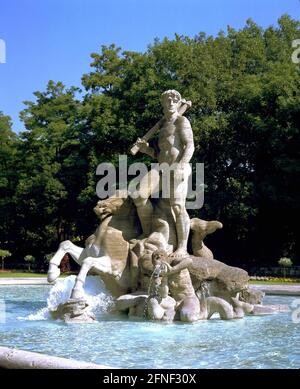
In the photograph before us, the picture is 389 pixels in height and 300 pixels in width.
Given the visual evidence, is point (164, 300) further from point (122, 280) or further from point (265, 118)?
point (265, 118)

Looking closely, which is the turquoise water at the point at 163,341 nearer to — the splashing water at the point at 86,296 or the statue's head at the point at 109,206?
the splashing water at the point at 86,296

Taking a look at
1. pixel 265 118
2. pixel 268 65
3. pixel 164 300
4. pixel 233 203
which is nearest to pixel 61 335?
pixel 164 300

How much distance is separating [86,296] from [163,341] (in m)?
3.24

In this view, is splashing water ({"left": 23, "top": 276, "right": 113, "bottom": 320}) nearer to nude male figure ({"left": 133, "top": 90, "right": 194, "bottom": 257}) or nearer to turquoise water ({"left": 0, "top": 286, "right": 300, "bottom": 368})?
turquoise water ({"left": 0, "top": 286, "right": 300, "bottom": 368})

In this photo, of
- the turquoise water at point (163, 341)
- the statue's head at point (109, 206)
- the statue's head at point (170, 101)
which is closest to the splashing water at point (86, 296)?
the turquoise water at point (163, 341)

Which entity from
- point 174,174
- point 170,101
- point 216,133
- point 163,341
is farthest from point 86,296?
point 216,133

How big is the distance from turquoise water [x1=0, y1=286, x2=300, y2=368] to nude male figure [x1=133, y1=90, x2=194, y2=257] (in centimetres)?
197

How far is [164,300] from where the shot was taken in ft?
36.3

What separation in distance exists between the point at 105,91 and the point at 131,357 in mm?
35050

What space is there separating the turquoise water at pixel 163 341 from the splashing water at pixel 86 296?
0.11m

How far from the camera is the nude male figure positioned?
1200 centimetres

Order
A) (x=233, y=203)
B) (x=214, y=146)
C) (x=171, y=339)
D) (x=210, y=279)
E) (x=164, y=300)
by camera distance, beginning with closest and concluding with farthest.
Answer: (x=171, y=339) → (x=164, y=300) → (x=210, y=279) → (x=233, y=203) → (x=214, y=146)

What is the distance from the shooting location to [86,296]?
11.5 meters

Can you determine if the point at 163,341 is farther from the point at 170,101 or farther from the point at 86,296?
the point at 170,101
